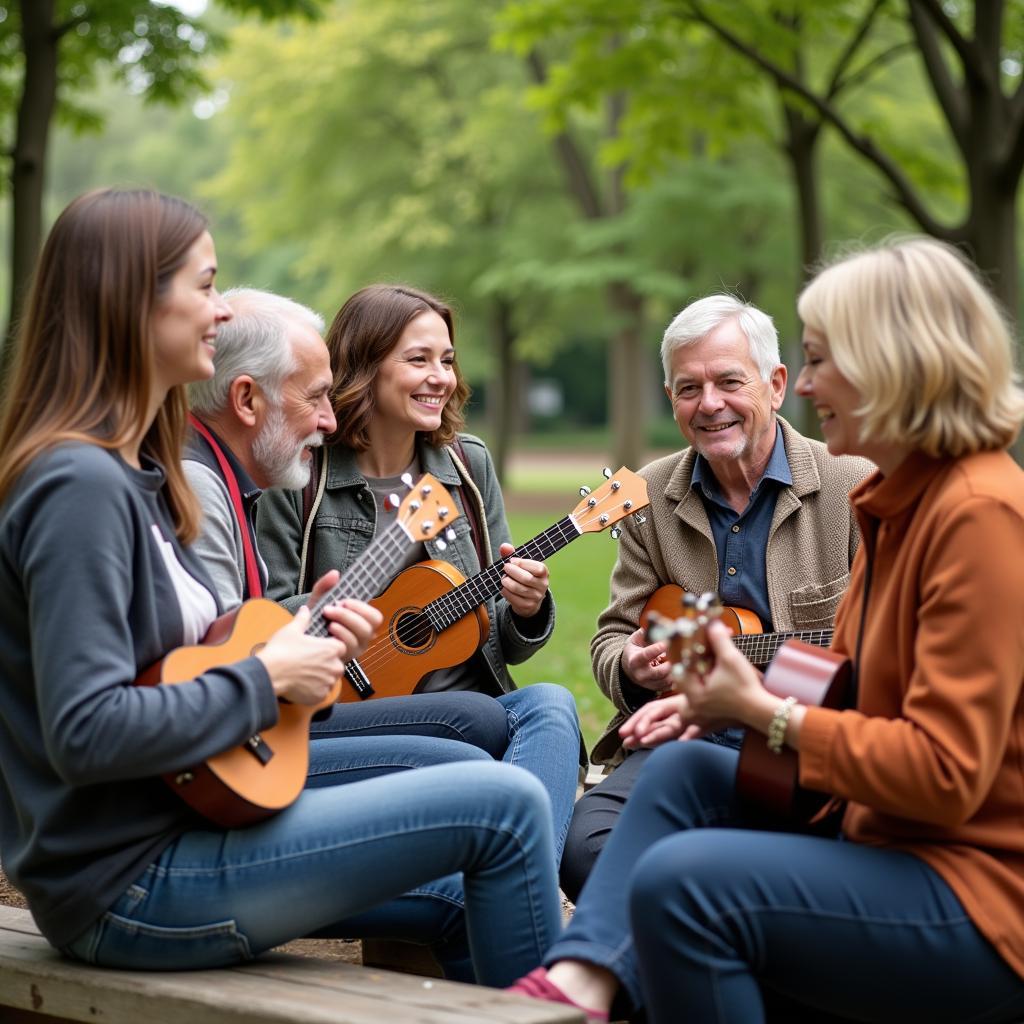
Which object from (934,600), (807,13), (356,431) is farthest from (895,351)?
(807,13)

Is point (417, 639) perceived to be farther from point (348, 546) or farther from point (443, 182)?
point (443, 182)

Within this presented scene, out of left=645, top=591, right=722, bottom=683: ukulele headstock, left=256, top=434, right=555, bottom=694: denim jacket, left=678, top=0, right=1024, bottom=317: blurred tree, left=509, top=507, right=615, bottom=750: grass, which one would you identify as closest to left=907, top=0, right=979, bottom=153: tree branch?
left=678, top=0, right=1024, bottom=317: blurred tree

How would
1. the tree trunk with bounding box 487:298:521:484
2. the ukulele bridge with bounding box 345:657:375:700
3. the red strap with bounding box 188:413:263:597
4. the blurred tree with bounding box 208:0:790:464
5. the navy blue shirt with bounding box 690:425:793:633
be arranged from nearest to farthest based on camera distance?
the red strap with bounding box 188:413:263:597, the navy blue shirt with bounding box 690:425:793:633, the ukulele bridge with bounding box 345:657:375:700, the blurred tree with bounding box 208:0:790:464, the tree trunk with bounding box 487:298:521:484

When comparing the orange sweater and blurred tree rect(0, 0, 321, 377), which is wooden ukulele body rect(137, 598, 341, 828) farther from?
blurred tree rect(0, 0, 321, 377)

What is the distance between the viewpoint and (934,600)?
2.56 metres

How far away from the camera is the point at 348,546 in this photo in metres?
4.50

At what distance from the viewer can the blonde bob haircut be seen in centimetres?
267

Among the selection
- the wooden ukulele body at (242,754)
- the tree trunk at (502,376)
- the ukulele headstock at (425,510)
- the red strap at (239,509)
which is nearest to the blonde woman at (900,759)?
the wooden ukulele body at (242,754)

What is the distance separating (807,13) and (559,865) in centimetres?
1091

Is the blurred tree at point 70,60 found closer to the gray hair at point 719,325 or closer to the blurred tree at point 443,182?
the gray hair at point 719,325

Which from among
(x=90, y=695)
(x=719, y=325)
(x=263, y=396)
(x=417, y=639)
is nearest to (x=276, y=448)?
(x=263, y=396)

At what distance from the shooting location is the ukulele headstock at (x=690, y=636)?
2.64 m

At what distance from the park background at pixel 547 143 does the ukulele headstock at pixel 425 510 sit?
755cm

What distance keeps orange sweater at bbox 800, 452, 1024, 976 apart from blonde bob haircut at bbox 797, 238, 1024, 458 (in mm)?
77
